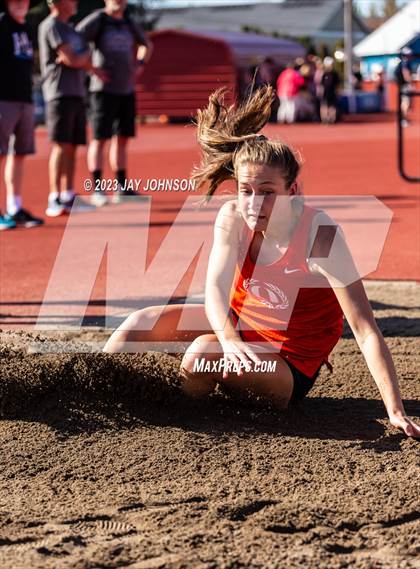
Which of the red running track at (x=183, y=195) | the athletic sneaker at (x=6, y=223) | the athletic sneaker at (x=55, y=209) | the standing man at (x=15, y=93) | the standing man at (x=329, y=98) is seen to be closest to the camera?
the red running track at (x=183, y=195)

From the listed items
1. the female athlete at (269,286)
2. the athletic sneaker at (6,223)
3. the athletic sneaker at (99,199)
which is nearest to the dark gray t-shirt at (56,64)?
the athletic sneaker at (99,199)

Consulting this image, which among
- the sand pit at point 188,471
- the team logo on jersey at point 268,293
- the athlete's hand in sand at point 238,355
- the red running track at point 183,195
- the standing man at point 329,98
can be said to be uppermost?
the team logo on jersey at point 268,293

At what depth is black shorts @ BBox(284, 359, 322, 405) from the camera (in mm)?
4008

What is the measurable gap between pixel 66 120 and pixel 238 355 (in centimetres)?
629

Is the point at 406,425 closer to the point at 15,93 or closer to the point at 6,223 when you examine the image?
the point at 6,223

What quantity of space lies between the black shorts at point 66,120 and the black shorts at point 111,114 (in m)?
0.34

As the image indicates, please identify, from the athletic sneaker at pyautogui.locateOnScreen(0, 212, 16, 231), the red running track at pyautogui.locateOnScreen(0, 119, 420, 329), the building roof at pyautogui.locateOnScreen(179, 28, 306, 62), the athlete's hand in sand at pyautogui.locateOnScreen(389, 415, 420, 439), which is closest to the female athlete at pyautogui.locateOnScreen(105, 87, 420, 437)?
the athlete's hand in sand at pyautogui.locateOnScreen(389, 415, 420, 439)

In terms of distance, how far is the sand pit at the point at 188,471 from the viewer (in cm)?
277

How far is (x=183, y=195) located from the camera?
11992mm

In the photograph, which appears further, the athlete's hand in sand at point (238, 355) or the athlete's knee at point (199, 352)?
the athlete's knee at point (199, 352)

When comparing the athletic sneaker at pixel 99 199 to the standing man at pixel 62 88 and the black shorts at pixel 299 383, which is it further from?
the black shorts at pixel 299 383
